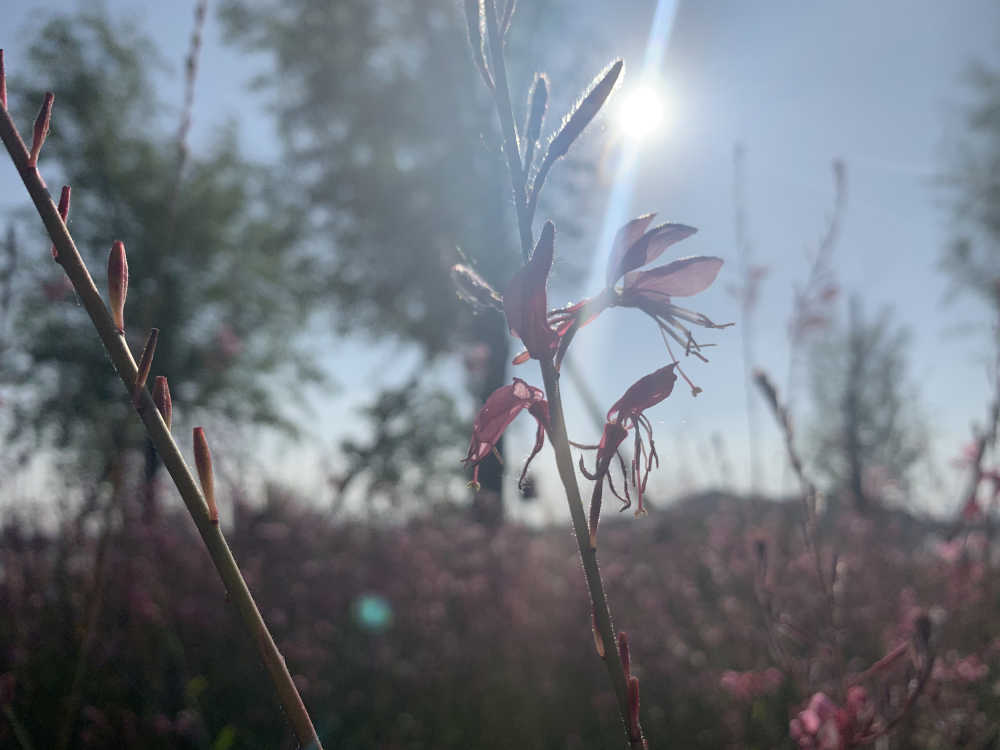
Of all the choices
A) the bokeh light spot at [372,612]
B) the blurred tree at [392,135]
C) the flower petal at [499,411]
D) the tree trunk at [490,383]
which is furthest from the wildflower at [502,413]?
the blurred tree at [392,135]

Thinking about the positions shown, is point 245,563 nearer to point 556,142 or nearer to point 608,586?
point 608,586

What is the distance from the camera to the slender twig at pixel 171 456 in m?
0.41

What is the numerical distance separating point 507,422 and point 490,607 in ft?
11.9

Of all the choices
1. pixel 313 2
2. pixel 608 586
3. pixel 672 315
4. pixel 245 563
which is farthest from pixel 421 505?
pixel 313 2

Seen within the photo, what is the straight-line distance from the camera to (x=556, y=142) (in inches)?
22.1

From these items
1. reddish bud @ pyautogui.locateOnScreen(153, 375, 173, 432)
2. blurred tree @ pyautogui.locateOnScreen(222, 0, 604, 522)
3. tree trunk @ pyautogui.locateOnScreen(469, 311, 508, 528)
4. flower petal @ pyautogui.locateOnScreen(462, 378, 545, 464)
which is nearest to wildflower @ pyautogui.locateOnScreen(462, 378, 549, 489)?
flower petal @ pyautogui.locateOnScreen(462, 378, 545, 464)

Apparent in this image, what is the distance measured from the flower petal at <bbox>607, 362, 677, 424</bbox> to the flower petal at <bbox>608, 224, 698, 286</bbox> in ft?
0.34

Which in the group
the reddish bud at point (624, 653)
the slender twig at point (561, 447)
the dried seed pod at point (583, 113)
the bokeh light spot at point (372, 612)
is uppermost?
the dried seed pod at point (583, 113)

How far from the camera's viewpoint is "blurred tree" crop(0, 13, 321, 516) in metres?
12.8

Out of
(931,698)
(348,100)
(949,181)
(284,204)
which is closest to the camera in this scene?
(931,698)

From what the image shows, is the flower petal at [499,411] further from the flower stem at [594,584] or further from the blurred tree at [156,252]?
the blurred tree at [156,252]

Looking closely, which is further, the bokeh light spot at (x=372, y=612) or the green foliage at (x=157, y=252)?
the green foliage at (x=157, y=252)

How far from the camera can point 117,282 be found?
1.63 ft

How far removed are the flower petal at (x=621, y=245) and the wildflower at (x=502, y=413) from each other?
0.43 ft
